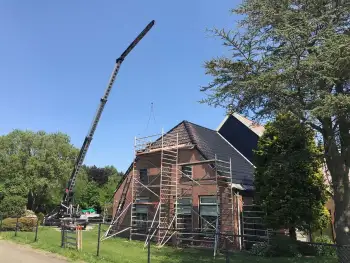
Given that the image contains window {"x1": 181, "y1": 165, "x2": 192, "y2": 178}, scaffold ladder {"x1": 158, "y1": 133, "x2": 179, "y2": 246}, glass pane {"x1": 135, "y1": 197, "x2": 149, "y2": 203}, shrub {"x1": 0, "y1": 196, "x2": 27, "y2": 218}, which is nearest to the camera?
scaffold ladder {"x1": 158, "y1": 133, "x2": 179, "y2": 246}

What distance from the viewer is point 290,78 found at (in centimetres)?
916

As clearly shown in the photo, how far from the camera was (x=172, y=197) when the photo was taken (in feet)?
66.0

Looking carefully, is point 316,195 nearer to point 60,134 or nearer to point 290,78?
point 290,78

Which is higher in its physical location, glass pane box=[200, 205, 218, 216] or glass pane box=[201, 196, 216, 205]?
glass pane box=[201, 196, 216, 205]

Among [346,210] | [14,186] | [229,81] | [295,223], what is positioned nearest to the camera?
[346,210]

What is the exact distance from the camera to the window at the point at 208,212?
59.6 feet

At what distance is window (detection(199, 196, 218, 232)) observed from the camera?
715 inches

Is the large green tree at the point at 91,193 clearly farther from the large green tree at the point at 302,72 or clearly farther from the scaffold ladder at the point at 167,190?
the large green tree at the point at 302,72

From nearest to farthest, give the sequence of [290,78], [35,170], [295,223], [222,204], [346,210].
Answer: [290,78]
[346,210]
[295,223]
[222,204]
[35,170]

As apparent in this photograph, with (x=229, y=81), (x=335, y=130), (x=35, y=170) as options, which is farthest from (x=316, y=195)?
(x=35, y=170)

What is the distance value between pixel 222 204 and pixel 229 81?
916 centimetres

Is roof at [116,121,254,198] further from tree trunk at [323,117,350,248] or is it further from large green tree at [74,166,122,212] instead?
large green tree at [74,166,122,212]

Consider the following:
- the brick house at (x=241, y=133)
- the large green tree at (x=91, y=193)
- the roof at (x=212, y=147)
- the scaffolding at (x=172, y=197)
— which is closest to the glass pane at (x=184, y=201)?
the scaffolding at (x=172, y=197)

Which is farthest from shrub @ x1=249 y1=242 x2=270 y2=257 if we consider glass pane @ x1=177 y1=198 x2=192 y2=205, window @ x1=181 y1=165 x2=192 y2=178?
window @ x1=181 y1=165 x2=192 y2=178
